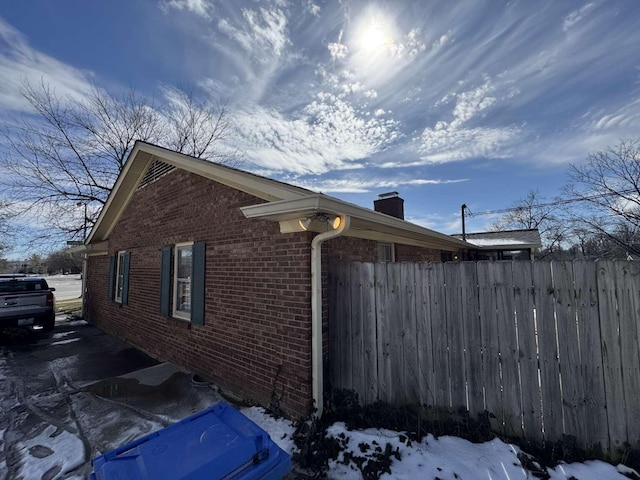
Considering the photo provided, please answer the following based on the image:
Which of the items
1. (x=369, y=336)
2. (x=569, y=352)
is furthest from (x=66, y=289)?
(x=569, y=352)

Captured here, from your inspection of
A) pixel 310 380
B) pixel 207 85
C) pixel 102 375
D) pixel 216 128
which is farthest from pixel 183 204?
pixel 216 128

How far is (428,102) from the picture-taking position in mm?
6883

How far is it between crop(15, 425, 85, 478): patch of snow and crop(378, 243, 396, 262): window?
207 inches

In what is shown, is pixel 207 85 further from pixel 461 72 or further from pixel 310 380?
pixel 310 380

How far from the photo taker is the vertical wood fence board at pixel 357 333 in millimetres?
3555

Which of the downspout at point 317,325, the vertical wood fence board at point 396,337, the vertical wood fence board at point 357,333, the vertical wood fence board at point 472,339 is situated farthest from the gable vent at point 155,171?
the vertical wood fence board at point 472,339

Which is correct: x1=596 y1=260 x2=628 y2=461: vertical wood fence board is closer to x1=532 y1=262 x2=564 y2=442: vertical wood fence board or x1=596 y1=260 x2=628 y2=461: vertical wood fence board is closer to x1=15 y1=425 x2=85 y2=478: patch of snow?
x1=532 y1=262 x2=564 y2=442: vertical wood fence board

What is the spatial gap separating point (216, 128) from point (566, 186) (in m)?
22.3

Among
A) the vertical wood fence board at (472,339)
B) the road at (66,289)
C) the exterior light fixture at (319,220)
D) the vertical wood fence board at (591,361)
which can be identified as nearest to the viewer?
the vertical wood fence board at (591,361)

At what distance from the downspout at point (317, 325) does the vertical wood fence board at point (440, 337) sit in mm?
1317

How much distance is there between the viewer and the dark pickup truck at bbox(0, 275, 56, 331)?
8094mm

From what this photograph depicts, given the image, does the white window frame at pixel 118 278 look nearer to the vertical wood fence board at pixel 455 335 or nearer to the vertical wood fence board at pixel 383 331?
the vertical wood fence board at pixel 383 331

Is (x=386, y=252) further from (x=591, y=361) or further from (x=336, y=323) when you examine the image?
(x=591, y=361)

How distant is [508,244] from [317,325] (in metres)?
15.0
